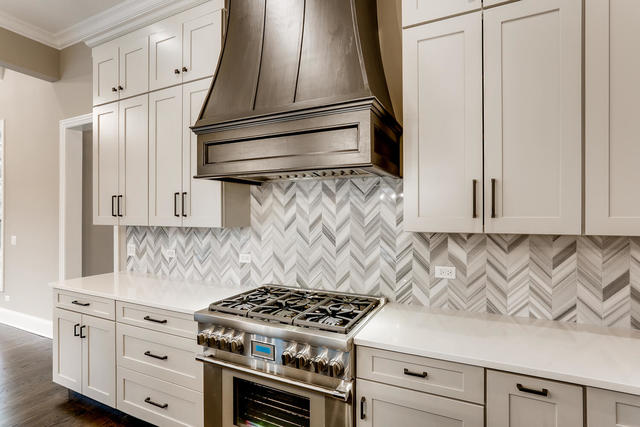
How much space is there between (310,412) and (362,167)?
1151 millimetres

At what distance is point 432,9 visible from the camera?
65.1 inches

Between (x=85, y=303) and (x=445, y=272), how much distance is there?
7.95ft

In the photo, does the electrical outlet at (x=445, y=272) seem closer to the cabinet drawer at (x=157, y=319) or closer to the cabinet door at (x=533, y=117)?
the cabinet door at (x=533, y=117)

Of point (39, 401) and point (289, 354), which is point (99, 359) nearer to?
point (39, 401)

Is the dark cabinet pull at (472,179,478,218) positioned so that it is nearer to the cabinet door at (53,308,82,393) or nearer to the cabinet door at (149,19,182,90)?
the cabinet door at (149,19,182,90)

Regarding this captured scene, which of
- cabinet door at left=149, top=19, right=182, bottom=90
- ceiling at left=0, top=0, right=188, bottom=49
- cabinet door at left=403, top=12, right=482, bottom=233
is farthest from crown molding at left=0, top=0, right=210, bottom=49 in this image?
cabinet door at left=403, top=12, right=482, bottom=233

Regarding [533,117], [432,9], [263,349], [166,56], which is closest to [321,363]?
[263,349]

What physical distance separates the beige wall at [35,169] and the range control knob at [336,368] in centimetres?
350

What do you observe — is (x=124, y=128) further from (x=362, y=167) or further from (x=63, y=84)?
(x=362, y=167)

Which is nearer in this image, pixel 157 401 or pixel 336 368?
pixel 336 368

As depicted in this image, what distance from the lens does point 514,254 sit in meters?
1.80

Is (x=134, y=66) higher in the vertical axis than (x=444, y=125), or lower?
higher

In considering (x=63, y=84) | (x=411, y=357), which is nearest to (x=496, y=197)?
(x=411, y=357)

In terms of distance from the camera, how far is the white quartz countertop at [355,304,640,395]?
47.0 inches
